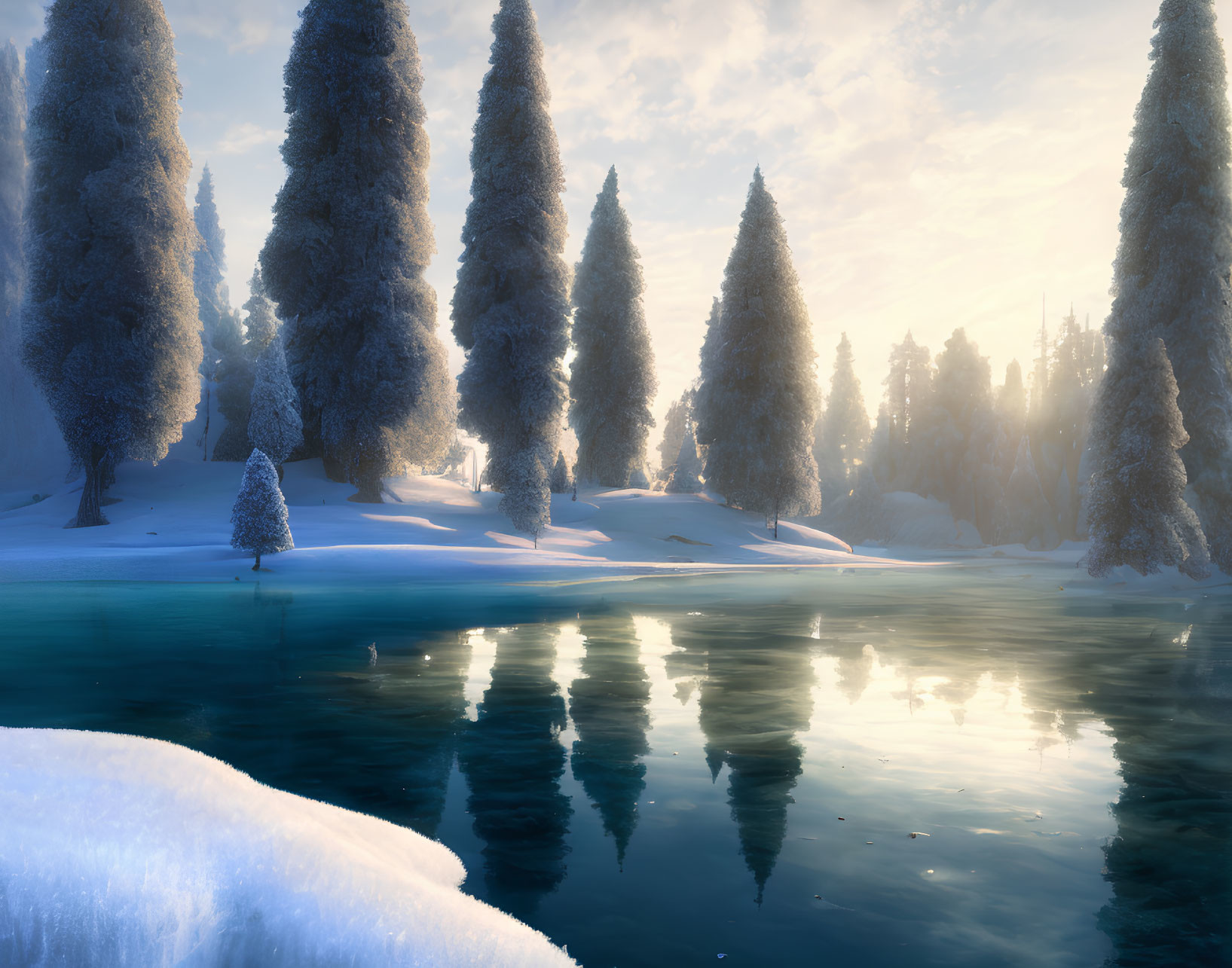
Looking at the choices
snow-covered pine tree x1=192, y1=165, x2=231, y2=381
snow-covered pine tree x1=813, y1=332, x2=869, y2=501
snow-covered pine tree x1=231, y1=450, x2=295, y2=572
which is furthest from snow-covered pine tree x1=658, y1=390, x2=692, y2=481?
snow-covered pine tree x1=231, y1=450, x2=295, y2=572

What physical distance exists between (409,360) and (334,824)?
93.6 feet

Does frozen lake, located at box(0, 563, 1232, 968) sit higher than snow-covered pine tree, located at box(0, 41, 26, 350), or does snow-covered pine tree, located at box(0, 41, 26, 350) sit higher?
snow-covered pine tree, located at box(0, 41, 26, 350)

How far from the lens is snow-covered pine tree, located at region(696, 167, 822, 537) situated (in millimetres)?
36844

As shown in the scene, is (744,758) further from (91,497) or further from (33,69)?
(33,69)

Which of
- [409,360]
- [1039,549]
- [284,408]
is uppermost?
[409,360]

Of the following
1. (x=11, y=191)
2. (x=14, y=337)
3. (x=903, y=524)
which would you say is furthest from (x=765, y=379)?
(x=11, y=191)

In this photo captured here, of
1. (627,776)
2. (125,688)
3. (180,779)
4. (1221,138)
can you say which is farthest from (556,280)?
(180,779)

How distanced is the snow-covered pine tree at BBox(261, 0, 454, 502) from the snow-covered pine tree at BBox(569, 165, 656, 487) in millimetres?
14770

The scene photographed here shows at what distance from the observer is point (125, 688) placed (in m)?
8.93

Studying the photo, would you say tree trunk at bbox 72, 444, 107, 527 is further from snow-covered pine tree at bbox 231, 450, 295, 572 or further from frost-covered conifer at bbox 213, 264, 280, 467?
snow-covered pine tree at bbox 231, 450, 295, 572

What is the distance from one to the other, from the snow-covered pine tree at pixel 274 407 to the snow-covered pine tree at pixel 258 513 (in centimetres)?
927

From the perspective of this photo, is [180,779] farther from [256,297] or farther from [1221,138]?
[256,297]

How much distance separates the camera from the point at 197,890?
2.69m

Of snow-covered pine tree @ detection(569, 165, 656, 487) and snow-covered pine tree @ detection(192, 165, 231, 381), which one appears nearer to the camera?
snow-covered pine tree @ detection(569, 165, 656, 487)
